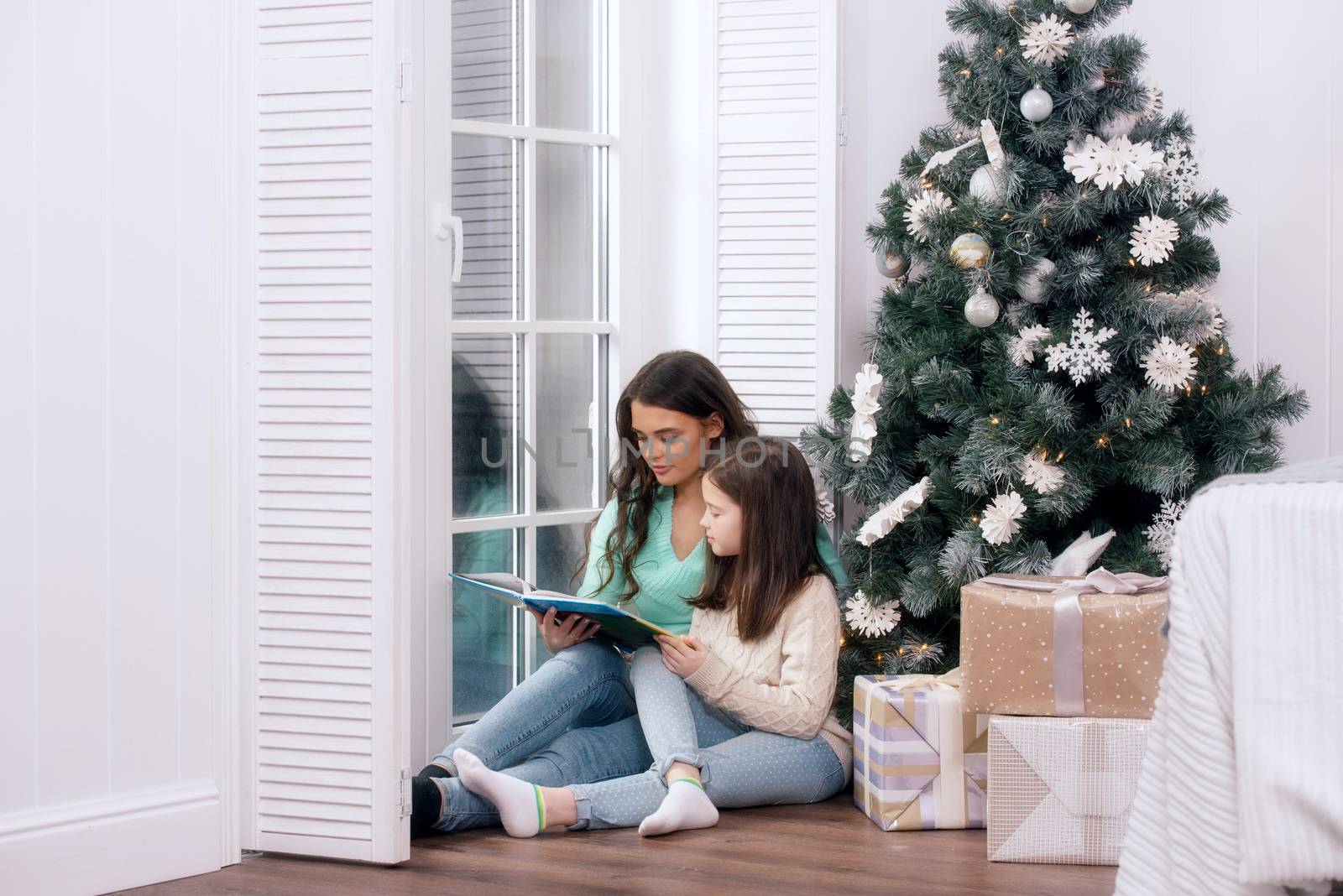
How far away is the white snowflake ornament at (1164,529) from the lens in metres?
2.05

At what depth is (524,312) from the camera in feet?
7.84

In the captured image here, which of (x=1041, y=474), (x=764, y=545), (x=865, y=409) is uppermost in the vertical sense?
(x=865, y=409)

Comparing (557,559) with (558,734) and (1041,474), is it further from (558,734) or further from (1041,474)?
(1041,474)

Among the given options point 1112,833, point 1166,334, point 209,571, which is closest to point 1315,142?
point 1166,334

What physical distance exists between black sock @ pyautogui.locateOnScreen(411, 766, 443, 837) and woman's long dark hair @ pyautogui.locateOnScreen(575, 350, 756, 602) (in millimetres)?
530

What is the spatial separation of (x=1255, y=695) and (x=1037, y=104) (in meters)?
1.37

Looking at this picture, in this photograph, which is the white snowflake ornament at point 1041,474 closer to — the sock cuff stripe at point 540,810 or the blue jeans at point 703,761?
the blue jeans at point 703,761

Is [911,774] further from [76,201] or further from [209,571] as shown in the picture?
[76,201]

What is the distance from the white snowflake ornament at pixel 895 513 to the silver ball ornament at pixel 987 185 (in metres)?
0.52

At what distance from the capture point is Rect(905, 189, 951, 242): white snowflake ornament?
2168 mm

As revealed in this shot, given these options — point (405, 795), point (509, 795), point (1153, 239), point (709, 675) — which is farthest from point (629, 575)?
point (1153, 239)

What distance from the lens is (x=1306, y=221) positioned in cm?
248

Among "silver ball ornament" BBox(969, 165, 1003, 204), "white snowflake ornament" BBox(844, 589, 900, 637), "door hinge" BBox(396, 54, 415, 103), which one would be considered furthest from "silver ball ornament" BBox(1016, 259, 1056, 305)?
"door hinge" BBox(396, 54, 415, 103)

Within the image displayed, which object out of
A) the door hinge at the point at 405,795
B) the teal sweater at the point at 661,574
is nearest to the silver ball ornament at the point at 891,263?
the teal sweater at the point at 661,574
